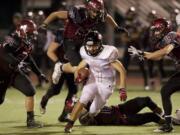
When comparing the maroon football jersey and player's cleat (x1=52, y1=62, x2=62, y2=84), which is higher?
the maroon football jersey

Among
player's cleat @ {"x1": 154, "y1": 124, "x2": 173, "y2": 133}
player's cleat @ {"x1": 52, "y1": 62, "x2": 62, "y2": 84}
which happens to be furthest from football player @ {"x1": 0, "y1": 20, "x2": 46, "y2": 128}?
player's cleat @ {"x1": 154, "y1": 124, "x2": 173, "y2": 133}

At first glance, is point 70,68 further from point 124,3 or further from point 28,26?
point 124,3

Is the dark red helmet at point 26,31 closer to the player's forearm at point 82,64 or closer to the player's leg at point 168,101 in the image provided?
the player's forearm at point 82,64

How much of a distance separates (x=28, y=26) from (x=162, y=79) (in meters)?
7.66

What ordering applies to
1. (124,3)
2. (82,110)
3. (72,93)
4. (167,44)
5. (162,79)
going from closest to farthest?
(167,44), (82,110), (72,93), (162,79), (124,3)

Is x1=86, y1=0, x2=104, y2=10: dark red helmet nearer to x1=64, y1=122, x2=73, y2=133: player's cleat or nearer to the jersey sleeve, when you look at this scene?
the jersey sleeve

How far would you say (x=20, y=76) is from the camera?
8828mm

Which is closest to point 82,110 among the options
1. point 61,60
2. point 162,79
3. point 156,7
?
point 61,60

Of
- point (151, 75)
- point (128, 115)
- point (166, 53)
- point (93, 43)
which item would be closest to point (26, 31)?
point (93, 43)

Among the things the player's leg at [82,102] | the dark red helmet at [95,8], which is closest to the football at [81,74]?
the player's leg at [82,102]

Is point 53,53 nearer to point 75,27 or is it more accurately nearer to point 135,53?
point 75,27

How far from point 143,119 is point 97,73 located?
1.01m

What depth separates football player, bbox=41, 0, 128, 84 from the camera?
348 inches

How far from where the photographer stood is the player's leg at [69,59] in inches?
349
